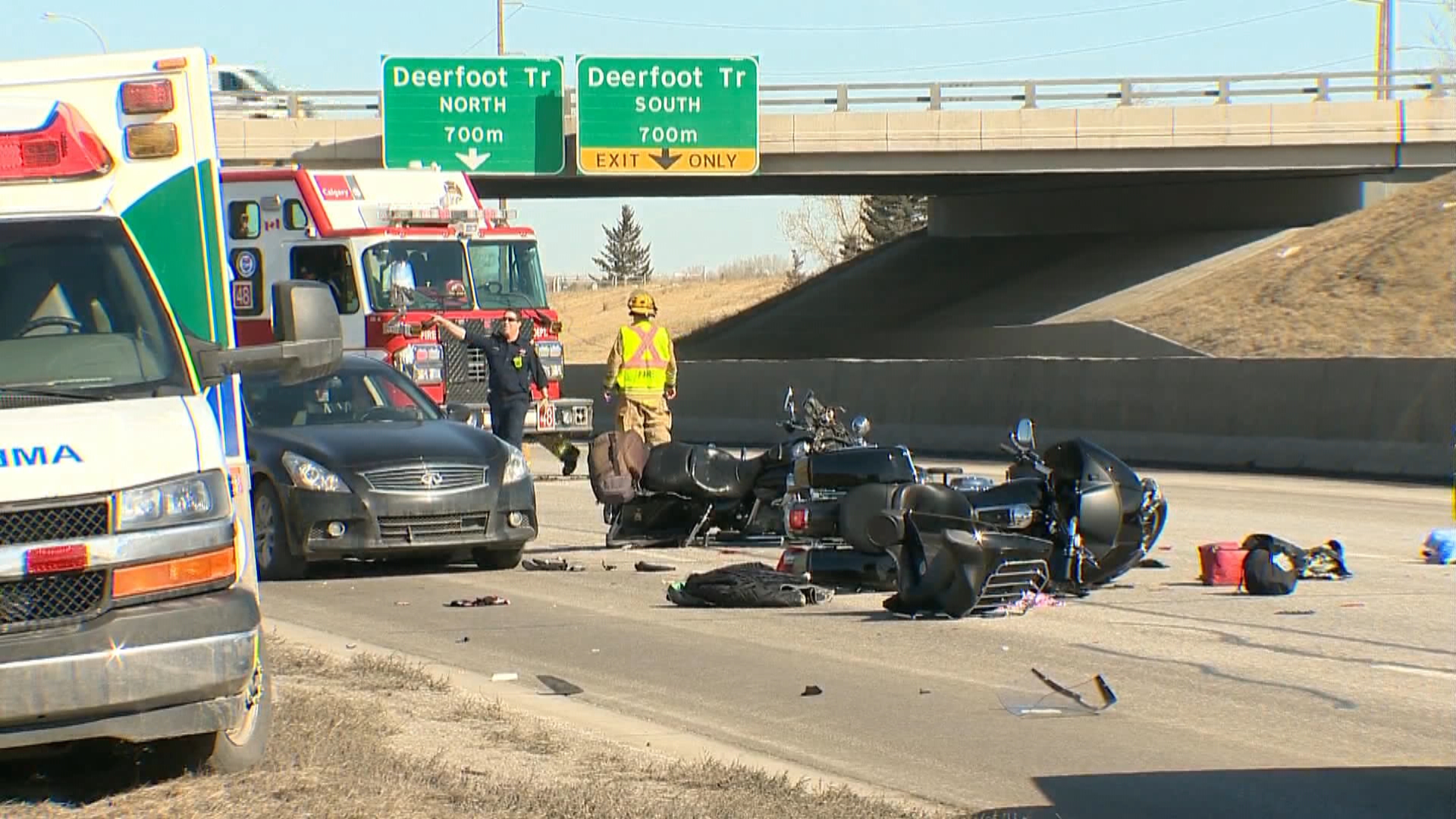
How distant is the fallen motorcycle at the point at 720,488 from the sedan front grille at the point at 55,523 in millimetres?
7819

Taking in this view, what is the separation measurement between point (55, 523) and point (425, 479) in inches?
294

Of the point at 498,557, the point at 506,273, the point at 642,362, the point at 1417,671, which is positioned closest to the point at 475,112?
the point at 506,273

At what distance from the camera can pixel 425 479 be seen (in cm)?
1374

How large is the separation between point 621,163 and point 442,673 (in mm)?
32498

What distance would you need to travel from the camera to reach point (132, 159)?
24.7 ft

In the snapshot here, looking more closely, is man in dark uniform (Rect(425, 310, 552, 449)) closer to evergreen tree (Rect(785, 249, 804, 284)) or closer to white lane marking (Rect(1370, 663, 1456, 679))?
white lane marking (Rect(1370, 663, 1456, 679))

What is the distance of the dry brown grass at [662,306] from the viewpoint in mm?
97375

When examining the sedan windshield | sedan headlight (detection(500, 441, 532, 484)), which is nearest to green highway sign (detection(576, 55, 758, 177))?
the sedan windshield

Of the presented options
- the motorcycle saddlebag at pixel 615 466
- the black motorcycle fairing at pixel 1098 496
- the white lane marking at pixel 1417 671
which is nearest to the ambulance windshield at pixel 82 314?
the white lane marking at pixel 1417 671

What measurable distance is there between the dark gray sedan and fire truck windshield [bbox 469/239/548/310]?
9.75m

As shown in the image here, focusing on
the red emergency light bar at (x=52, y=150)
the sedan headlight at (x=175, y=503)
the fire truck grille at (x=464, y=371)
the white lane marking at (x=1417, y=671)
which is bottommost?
the white lane marking at (x=1417, y=671)

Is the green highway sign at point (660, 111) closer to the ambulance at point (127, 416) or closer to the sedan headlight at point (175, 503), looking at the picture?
the ambulance at point (127, 416)

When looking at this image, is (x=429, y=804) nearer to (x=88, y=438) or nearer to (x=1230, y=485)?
(x=88, y=438)

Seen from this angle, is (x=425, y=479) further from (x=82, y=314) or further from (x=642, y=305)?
(x=82, y=314)
